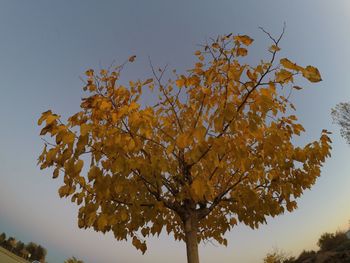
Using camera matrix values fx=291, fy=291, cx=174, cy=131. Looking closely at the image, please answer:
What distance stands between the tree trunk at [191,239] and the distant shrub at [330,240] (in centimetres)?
2257

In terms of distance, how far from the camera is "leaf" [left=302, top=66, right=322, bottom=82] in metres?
2.15

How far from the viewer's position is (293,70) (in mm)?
2207

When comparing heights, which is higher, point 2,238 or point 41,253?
point 2,238

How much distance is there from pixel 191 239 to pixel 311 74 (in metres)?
2.84

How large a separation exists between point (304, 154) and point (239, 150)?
156 centimetres

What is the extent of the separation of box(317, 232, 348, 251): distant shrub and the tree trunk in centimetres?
2257

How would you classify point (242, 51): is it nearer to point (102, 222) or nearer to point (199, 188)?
point (199, 188)

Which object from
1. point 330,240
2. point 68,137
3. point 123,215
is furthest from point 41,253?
point 68,137

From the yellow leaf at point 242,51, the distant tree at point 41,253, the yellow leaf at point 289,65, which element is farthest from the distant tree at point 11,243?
the yellow leaf at point 289,65

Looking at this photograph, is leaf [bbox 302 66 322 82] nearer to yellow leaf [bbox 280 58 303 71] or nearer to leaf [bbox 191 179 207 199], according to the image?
yellow leaf [bbox 280 58 303 71]

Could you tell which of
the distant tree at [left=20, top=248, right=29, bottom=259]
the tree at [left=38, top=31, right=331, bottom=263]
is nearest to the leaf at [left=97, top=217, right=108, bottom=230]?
the tree at [left=38, top=31, right=331, bottom=263]

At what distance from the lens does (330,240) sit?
2356 centimetres

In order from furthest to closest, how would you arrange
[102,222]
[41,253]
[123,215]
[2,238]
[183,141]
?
[41,253] → [2,238] → [123,215] → [102,222] → [183,141]

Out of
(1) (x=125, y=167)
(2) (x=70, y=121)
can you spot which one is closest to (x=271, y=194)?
(1) (x=125, y=167)
